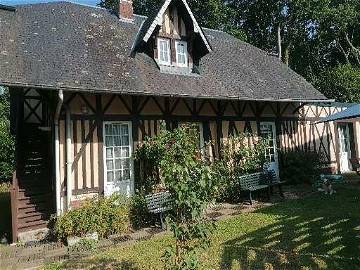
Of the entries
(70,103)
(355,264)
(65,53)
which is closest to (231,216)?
(355,264)

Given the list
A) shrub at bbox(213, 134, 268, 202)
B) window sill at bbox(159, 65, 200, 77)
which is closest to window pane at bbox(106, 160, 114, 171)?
→ shrub at bbox(213, 134, 268, 202)

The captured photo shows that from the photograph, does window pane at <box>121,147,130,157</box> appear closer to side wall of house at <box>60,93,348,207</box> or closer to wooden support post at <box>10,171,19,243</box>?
side wall of house at <box>60,93,348,207</box>

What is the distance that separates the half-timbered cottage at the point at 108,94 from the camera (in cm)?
962

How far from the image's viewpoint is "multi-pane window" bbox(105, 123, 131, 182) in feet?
34.8

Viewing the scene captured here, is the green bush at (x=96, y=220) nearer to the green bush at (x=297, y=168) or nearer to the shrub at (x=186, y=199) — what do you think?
the shrub at (x=186, y=199)

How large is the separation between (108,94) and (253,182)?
17.6ft

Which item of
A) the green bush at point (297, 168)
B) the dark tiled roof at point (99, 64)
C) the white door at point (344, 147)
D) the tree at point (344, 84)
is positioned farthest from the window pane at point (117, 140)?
the tree at point (344, 84)

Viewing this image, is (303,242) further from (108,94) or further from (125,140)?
(108,94)

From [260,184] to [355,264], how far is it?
6.35 metres

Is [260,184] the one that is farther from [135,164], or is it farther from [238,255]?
[238,255]

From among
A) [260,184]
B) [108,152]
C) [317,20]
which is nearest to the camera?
[108,152]

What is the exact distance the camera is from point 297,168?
14578 mm

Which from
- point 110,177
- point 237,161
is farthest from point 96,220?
point 237,161

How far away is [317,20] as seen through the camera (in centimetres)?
3095
